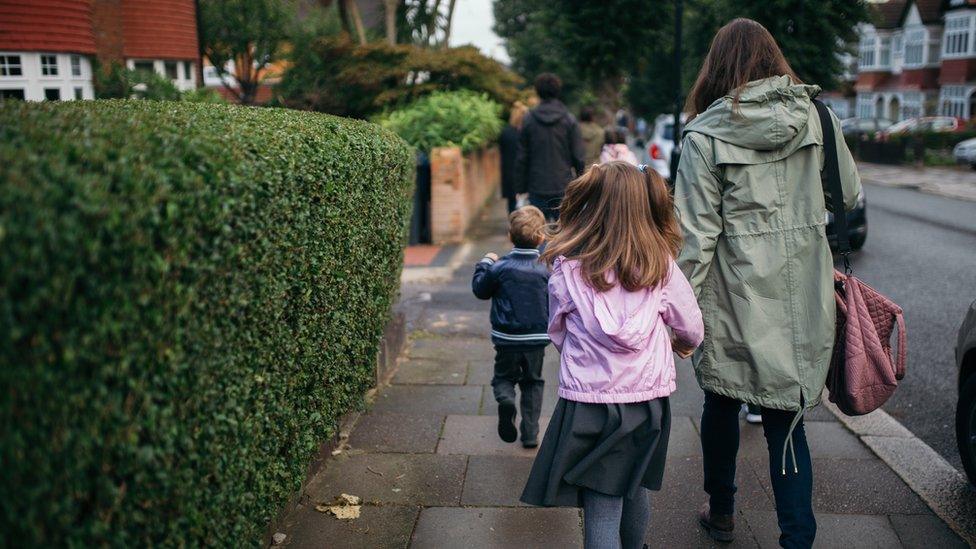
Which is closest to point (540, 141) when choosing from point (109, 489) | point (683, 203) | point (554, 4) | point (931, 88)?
point (683, 203)

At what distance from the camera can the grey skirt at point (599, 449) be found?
3.00m

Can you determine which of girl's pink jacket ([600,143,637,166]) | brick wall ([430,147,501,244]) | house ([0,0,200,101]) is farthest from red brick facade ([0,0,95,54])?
girl's pink jacket ([600,143,637,166])

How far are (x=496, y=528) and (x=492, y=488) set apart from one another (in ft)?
1.41

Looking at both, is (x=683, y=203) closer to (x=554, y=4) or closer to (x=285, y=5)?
(x=285, y=5)

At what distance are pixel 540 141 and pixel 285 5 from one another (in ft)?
50.5

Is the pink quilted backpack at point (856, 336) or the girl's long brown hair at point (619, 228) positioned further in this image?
the pink quilted backpack at point (856, 336)

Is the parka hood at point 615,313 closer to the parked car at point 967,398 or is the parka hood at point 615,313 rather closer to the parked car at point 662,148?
the parked car at point 967,398

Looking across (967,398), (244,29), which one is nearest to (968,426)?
(967,398)

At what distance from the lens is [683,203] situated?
3.38 metres

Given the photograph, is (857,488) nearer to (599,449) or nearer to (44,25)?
(599,449)

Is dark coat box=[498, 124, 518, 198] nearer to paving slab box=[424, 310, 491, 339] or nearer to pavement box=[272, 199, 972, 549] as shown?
paving slab box=[424, 310, 491, 339]

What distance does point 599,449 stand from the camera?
299 centimetres

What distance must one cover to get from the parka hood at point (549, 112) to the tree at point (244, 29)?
1359cm

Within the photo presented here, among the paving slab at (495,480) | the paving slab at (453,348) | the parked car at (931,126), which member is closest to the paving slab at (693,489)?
the paving slab at (495,480)
